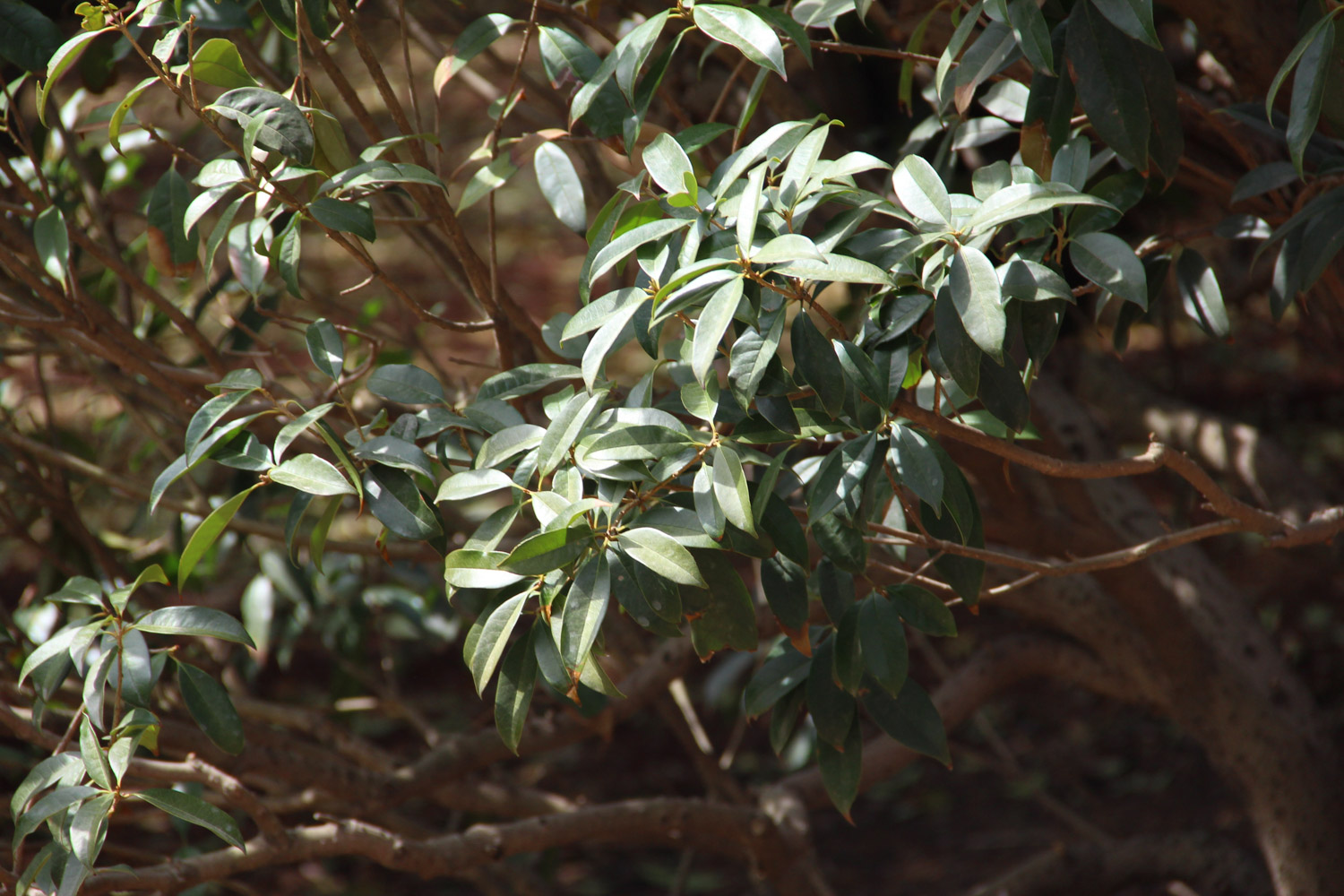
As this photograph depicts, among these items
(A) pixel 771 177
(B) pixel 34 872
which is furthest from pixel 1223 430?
(B) pixel 34 872

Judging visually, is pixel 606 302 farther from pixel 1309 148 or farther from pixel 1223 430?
pixel 1223 430

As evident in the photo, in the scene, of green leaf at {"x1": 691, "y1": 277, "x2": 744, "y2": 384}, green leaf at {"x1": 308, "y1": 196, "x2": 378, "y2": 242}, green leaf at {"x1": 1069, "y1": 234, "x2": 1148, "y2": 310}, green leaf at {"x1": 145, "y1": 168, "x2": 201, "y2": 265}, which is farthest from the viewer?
green leaf at {"x1": 145, "y1": 168, "x2": 201, "y2": 265}

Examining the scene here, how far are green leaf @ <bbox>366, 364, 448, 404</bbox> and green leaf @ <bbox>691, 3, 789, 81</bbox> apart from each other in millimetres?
392

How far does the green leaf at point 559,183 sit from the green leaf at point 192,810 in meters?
0.59

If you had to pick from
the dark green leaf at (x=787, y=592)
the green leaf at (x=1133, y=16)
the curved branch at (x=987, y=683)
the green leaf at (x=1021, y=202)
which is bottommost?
the curved branch at (x=987, y=683)

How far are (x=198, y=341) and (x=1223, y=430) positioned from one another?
165 cm

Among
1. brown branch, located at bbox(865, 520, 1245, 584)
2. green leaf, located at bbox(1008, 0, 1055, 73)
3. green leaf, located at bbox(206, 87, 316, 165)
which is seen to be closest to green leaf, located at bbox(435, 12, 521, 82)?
green leaf, located at bbox(206, 87, 316, 165)

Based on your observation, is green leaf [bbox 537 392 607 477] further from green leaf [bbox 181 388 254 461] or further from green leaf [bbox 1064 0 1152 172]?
green leaf [bbox 1064 0 1152 172]

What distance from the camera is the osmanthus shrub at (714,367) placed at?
735mm

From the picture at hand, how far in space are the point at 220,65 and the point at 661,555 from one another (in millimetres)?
574

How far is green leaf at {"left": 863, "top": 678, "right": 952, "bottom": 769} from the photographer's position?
3.10ft

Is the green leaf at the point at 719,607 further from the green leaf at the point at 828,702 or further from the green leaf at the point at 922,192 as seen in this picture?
the green leaf at the point at 922,192

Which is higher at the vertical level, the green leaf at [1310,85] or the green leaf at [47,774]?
the green leaf at [1310,85]

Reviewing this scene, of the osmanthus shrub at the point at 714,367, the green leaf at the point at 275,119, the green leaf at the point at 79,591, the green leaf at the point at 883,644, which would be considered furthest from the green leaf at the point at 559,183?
the green leaf at the point at 79,591
